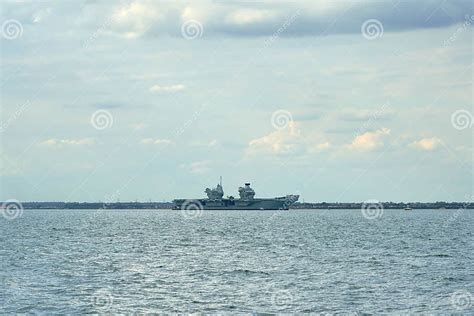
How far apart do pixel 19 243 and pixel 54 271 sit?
32906mm

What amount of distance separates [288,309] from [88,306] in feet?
34.8

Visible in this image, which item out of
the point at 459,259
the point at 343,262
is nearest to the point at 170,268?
the point at 343,262

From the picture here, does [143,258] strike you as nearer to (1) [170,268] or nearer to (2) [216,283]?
(1) [170,268]

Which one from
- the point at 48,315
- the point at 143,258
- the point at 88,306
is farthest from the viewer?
the point at 143,258

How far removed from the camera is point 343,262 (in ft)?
190

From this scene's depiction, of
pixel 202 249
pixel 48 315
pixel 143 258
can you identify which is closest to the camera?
pixel 48 315

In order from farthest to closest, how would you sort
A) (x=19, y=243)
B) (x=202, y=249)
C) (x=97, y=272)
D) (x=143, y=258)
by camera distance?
(x=19, y=243) → (x=202, y=249) → (x=143, y=258) → (x=97, y=272)

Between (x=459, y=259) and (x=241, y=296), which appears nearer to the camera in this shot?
(x=241, y=296)

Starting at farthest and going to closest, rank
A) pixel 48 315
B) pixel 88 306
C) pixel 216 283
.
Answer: pixel 216 283
pixel 88 306
pixel 48 315

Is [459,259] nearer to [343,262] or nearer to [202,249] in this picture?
[343,262]

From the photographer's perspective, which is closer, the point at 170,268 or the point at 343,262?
the point at 170,268

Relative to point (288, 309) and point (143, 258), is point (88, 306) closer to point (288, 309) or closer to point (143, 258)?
point (288, 309)

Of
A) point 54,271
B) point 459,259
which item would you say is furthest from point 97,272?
point 459,259

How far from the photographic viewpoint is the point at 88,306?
37.0m
